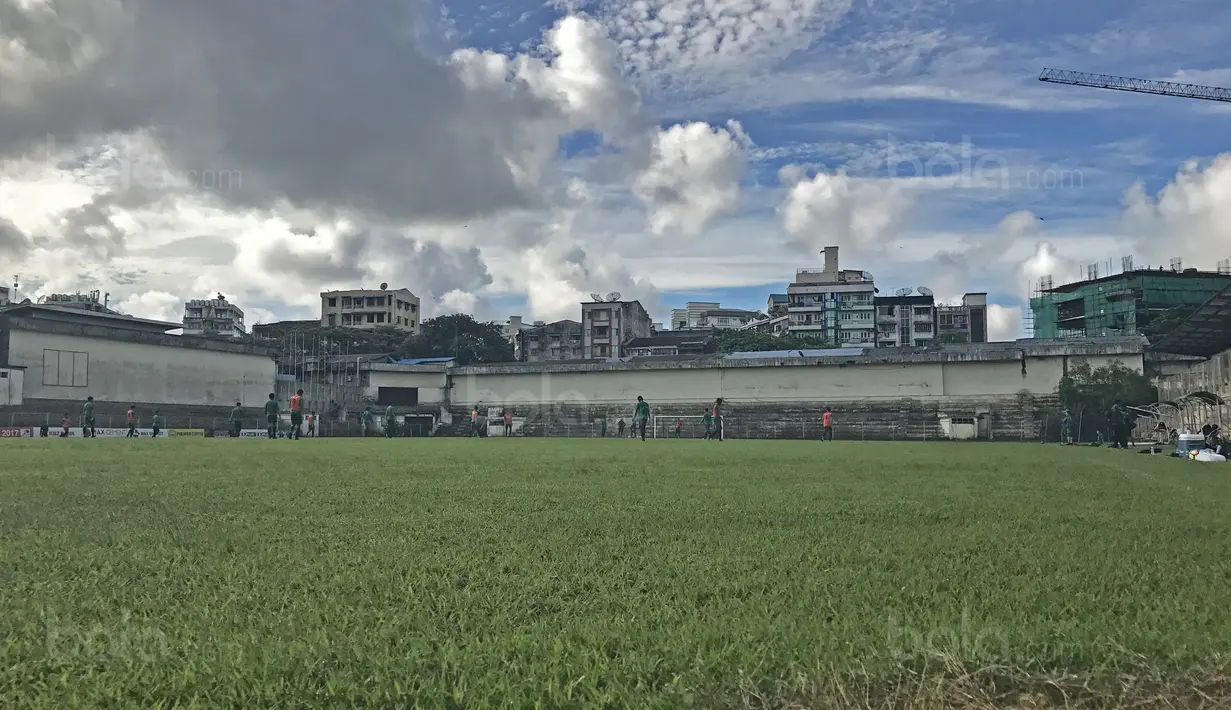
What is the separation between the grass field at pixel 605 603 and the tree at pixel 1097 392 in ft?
104

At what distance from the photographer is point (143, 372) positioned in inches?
1825

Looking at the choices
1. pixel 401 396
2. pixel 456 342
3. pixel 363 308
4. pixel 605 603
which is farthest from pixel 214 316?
pixel 605 603

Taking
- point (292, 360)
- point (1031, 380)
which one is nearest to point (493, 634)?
point (1031, 380)

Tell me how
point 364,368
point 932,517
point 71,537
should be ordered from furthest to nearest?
point 364,368, point 932,517, point 71,537

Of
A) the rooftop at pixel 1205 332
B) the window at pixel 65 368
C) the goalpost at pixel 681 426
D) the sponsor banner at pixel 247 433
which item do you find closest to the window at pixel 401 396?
the sponsor banner at pixel 247 433

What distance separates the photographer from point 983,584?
3467 millimetres

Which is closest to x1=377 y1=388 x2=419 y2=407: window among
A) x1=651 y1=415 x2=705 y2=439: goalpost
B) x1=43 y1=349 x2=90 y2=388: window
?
x1=651 y1=415 x2=705 y2=439: goalpost

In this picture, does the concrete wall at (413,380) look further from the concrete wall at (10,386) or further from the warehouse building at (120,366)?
the concrete wall at (10,386)

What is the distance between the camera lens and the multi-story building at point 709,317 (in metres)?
105

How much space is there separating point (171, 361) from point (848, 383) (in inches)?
1454

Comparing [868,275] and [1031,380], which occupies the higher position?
[868,275]

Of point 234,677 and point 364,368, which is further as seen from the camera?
point 364,368

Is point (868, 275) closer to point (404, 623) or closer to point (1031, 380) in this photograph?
A: point (1031, 380)

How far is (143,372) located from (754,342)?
151 feet
